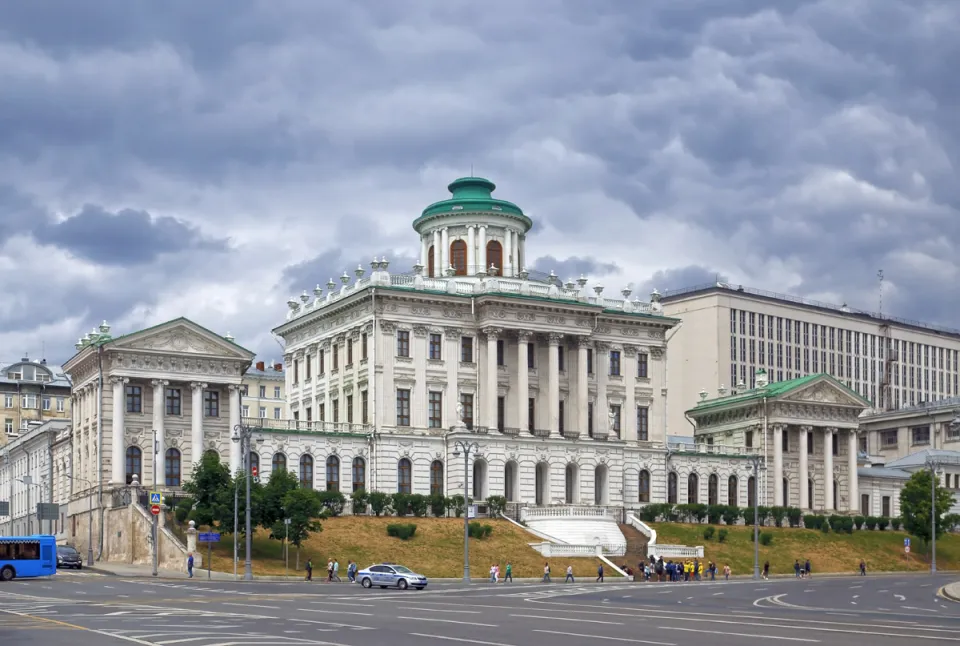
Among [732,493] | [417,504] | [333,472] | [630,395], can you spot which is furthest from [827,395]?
[333,472]

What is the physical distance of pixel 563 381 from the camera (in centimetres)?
11844

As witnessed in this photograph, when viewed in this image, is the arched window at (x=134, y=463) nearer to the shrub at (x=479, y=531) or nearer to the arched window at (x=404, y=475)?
the arched window at (x=404, y=475)

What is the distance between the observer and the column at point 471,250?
120250 millimetres

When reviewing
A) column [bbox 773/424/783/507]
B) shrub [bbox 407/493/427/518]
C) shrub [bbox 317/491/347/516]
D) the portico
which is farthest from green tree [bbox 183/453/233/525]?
column [bbox 773/424/783/507]

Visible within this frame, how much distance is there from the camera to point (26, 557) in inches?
3189

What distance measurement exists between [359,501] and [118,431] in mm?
16850

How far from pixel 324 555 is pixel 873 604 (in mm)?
39289

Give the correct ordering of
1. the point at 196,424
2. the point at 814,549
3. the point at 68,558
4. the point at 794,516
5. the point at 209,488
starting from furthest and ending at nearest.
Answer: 1. the point at 794,516
2. the point at 814,549
3. the point at 196,424
4. the point at 68,558
5. the point at 209,488

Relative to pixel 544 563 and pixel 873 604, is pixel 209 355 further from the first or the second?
pixel 873 604

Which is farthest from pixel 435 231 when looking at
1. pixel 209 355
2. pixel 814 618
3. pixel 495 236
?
pixel 814 618

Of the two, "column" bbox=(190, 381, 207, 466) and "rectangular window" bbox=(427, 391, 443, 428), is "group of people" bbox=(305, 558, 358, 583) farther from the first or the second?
"rectangular window" bbox=(427, 391, 443, 428)

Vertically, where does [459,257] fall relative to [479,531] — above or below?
above

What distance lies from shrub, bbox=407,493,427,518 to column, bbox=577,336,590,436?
1725 cm

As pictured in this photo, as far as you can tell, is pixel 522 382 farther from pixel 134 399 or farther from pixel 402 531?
pixel 134 399
